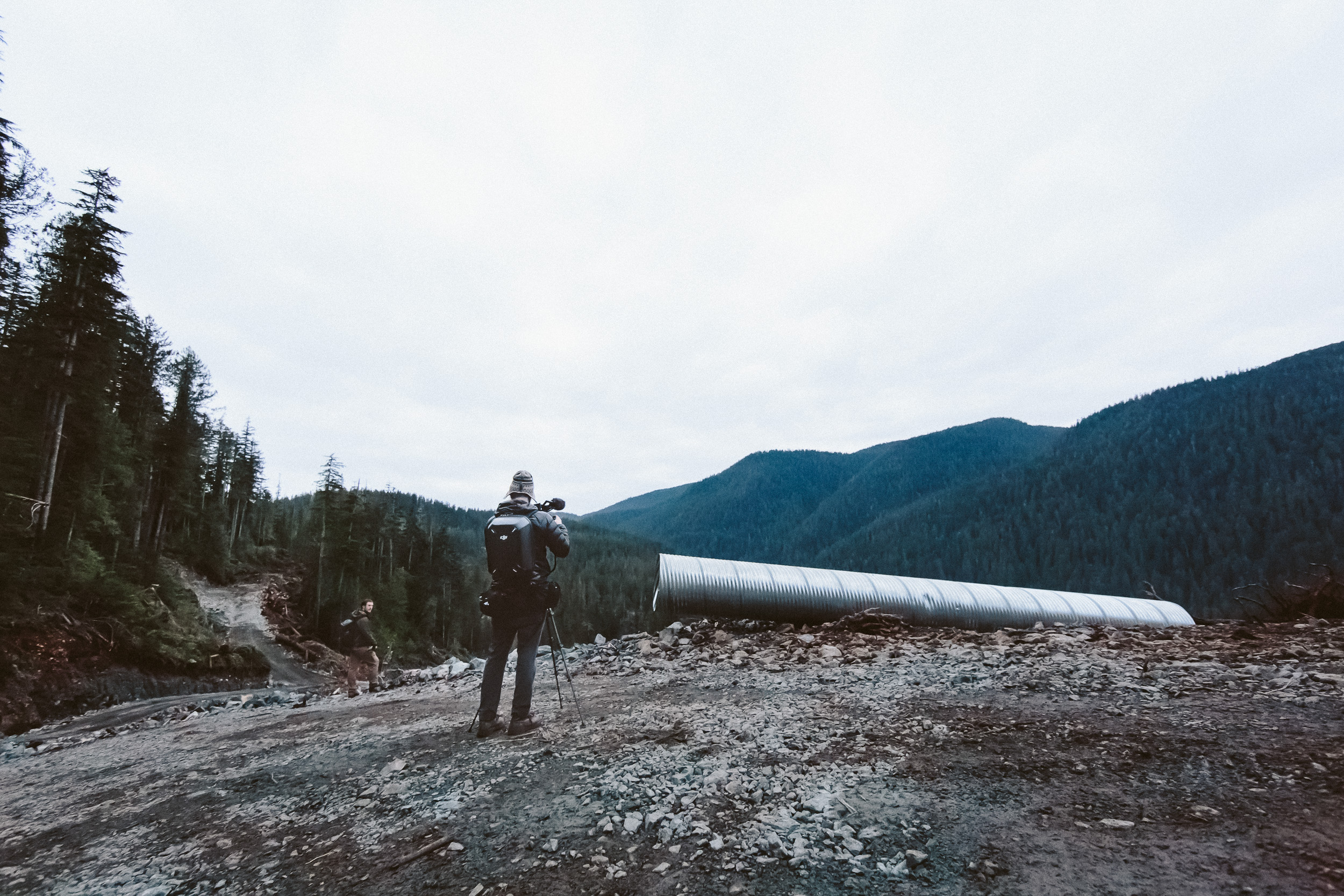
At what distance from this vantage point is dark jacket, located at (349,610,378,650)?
43.6ft

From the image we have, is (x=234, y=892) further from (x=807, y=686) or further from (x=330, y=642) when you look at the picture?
(x=330, y=642)

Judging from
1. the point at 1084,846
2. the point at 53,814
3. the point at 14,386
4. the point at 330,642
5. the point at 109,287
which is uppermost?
the point at 109,287

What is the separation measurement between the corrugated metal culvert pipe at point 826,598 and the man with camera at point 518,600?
534 centimetres

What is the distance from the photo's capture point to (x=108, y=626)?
22062 millimetres

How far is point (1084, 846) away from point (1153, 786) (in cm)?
109

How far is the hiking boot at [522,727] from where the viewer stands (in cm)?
623

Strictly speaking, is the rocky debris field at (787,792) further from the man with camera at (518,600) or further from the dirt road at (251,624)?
the dirt road at (251,624)

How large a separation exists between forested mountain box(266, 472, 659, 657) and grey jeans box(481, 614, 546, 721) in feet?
123

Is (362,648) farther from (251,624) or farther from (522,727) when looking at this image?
(251,624)

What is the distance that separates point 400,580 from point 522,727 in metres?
56.7

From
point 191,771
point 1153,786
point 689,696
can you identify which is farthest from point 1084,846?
point 191,771

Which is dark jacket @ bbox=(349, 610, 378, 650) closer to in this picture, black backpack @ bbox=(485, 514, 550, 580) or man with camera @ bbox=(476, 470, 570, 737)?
man with camera @ bbox=(476, 470, 570, 737)

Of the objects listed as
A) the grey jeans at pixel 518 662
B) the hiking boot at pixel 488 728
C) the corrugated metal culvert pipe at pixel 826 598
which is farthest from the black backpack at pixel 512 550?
the corrugated metal culvert pipe at pixel 826 598

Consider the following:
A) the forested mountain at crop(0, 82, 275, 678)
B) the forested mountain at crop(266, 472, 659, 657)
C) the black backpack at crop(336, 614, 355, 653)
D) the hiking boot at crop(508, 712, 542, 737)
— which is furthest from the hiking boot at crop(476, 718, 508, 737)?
the forested mountain at crop(266, 472, 659, 657)
